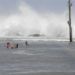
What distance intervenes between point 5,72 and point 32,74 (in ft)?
3.62

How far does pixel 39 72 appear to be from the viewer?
15.9 meters

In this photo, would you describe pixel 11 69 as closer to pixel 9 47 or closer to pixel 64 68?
pixel 64 68

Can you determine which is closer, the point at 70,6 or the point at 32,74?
the point at 32,74

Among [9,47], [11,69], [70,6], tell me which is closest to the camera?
[11,69]

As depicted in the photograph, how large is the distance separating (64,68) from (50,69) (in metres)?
0.62

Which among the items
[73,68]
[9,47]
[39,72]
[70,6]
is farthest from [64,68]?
[70,6]

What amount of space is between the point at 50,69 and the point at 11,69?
4.63ft

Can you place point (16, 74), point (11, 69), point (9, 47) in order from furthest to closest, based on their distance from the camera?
1. point (9, 47)
2. point (11, 69)
3. point (16, 74)

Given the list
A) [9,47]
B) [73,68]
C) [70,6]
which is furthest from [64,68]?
[70,6]

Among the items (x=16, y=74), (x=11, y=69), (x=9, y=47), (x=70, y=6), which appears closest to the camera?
(x=16, y=74)

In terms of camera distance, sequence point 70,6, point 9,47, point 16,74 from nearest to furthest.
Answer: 1. point 16,74
2. point 9,47
3. point 70,6

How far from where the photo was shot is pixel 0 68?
17.3 metres

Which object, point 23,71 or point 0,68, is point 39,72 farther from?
point 0,68

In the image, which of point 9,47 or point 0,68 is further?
point 9,47
